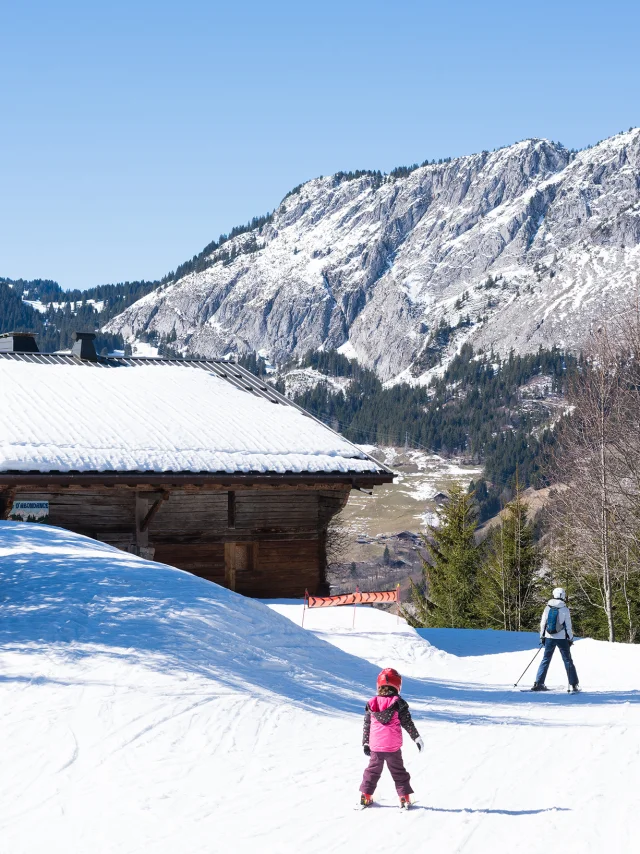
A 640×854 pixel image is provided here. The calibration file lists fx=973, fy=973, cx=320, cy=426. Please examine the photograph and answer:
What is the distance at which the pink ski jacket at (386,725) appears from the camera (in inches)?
278

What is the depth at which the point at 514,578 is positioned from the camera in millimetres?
42438

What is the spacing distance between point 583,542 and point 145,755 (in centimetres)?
2506

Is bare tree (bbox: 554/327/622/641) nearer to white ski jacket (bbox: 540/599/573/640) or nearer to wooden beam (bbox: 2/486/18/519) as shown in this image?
white ski jacket (bbox: 540/599/573/640)

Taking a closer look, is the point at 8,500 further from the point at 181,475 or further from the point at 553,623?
the point at 553,623

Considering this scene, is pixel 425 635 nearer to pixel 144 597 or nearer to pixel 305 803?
pixel 144 597

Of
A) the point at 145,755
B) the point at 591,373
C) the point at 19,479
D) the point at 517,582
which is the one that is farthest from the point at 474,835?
the point at 517,582

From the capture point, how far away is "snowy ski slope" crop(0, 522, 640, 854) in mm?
6406

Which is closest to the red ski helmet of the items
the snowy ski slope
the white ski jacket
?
the snowy ski slope

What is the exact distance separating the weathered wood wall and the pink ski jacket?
10509 mm

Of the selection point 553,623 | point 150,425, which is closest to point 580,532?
point 150,425

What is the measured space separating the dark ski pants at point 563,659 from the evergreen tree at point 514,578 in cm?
2761

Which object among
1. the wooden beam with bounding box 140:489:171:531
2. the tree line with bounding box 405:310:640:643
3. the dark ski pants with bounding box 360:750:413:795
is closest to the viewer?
the dark ski pants with bounding box 360:750:413:795

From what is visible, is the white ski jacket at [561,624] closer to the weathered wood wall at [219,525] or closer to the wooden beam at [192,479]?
the wooden beam at [192,479]

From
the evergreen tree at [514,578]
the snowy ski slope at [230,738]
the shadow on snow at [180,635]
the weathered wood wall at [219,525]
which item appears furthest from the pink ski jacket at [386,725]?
the evergreen tree at [514,578]
